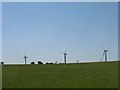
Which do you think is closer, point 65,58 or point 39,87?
point 39,87

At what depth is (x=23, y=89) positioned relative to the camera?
33719 mm

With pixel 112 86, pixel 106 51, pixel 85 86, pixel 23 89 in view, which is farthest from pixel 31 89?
pixel 106 51

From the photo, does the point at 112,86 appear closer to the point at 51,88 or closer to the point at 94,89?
the point at 94,89

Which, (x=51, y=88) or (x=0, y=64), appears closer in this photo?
(x=51, y=88)

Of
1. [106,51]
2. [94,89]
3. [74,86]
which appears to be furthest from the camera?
[106,51]

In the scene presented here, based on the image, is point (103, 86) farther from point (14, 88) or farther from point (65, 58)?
point (65, 58)

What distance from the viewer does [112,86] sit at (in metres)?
35.1

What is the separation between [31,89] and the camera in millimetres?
33750

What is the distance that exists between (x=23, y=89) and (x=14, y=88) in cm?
172

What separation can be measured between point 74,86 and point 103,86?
11.0ft

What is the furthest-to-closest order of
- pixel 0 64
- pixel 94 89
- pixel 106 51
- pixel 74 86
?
1. pixel 106 51
2. pixel 0 64
3. pixel 74 86
4. pixel 94 89

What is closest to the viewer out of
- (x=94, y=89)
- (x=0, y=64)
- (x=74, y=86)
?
(x=94, y=89)

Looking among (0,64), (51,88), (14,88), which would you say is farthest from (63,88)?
(0,64)

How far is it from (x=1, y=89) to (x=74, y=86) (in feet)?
27.5
